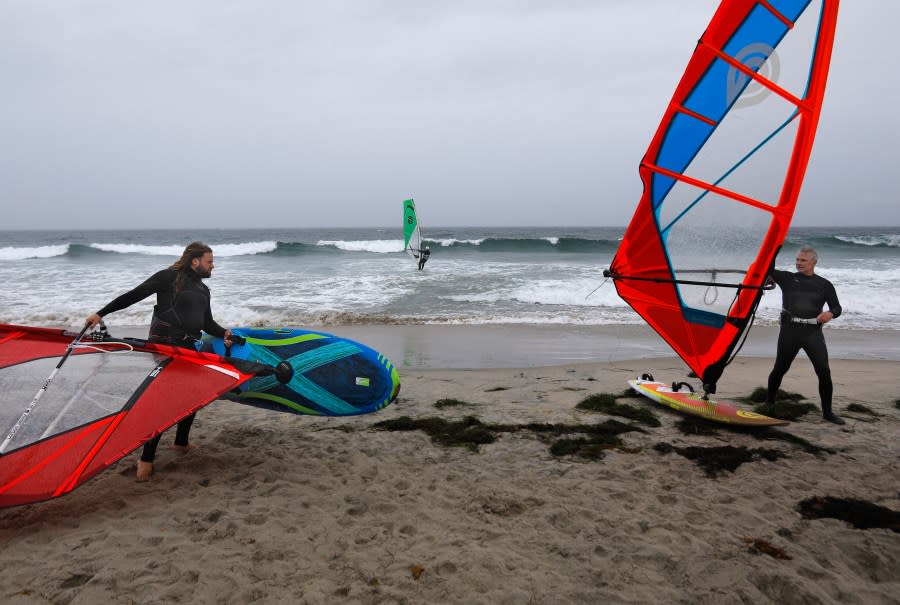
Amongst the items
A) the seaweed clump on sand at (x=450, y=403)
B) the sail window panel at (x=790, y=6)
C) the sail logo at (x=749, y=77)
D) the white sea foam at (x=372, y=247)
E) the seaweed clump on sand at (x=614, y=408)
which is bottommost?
the seaweed clump on sand at (x=450, y=403)

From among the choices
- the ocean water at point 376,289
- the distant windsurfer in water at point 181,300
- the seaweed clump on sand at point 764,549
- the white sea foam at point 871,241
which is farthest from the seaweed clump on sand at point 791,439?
the white sea foam at point 871,241

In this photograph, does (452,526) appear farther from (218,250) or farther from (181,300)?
(218,250)

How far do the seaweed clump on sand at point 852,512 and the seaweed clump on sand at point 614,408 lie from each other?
1.40 metres

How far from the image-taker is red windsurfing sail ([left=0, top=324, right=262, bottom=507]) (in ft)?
7.77

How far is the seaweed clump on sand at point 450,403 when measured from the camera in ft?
15.3

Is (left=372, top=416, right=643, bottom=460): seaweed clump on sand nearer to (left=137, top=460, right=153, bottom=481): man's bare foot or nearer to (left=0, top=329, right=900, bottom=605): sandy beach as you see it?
(left=0, top=329, right=900, bottom=605): sandy beach

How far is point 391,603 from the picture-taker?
1988mm

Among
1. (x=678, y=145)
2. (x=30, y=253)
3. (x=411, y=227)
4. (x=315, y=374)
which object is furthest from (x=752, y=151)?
(x=30, y=253)

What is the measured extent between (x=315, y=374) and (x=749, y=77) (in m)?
3.35

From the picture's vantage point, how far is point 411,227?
17.8 m

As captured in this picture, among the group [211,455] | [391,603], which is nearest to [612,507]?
[391,603]

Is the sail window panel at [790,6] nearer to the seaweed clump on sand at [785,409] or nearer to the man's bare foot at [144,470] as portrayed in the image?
the seaweed clump on sand at [785,409]

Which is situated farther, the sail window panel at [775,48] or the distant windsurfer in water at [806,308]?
the distant windsurfer in water at [806,308]

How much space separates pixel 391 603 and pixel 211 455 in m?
1.94
